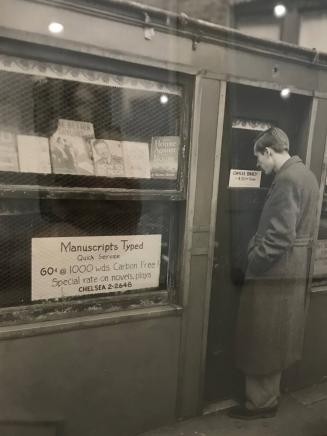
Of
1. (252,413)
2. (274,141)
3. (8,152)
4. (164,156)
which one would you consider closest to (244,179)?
(274,141)

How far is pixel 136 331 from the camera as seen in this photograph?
2318 millimetres

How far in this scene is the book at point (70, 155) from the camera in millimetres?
1990

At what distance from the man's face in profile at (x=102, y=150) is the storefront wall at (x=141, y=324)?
0.41m

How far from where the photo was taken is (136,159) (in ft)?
7.24

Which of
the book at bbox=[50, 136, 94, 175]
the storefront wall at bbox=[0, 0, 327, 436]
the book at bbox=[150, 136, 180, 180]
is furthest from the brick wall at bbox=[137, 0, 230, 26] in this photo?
the book at bbox=[50, 136, 94, 175]

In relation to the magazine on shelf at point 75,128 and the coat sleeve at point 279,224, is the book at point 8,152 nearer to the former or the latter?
the magazine on shelf at point 75,128

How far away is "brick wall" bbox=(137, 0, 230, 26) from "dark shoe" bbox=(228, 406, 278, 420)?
Answer: 2300 mm

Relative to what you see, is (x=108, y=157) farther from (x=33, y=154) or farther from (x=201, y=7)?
(x=201, y=7)

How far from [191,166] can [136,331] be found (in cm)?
97

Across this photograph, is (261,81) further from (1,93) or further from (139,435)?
(139,435)

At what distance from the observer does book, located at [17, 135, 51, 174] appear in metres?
1.90

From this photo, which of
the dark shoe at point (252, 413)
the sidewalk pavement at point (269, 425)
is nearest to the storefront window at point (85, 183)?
the sidewalk pavement at point (269, 425)

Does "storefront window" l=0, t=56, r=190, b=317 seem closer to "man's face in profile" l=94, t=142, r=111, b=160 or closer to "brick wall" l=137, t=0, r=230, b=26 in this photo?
"man's face in profile" l=94, t=142, r=111, b=160

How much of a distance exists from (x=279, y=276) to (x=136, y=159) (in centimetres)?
108
